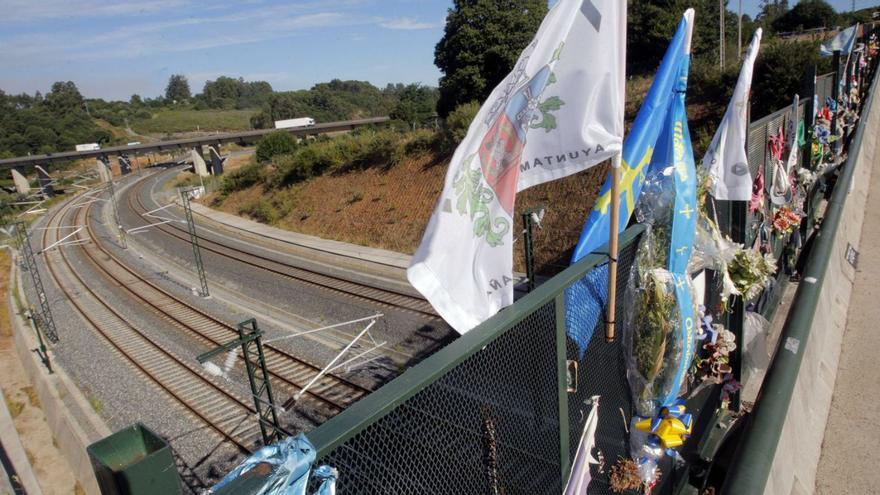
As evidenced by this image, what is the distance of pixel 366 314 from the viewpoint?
16688 mm

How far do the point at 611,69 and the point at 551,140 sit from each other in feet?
1.61

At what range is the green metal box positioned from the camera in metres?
1.25

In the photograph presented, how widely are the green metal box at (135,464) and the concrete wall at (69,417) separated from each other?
1272 cm

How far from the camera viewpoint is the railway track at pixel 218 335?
481 inches

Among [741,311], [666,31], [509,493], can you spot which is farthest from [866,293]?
[666,31]

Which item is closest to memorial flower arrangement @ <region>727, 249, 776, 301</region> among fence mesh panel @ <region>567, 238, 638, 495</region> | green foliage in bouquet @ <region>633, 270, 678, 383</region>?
green foliage in bouquet @ <region>633, 270, 678, 383</region>

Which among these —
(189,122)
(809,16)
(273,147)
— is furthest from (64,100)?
(809,16)

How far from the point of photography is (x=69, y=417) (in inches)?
536

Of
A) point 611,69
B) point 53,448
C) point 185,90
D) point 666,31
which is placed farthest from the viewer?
point 185,90

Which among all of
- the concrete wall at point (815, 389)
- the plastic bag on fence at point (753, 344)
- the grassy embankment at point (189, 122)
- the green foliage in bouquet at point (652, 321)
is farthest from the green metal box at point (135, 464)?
the grassy embankment at point (189, 122)

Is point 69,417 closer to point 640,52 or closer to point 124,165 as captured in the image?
point 640,52

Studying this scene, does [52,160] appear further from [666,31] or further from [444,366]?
[444,366]

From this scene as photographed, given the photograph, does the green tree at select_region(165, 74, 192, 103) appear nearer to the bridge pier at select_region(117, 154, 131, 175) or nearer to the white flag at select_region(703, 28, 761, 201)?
the bridge pier at select_region(117, 154, 131, 175)

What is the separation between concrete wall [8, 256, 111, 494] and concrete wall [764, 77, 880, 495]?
12718 mm
